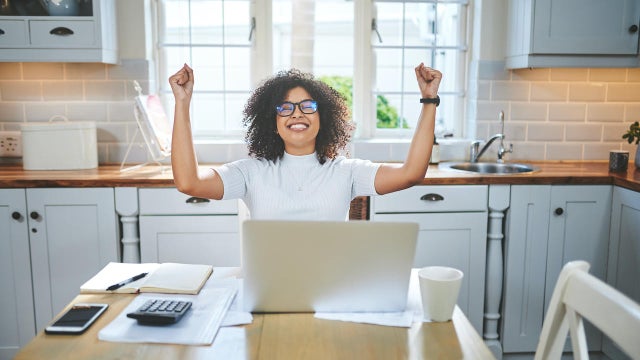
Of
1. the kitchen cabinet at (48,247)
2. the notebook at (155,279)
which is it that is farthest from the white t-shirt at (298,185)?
the kitchen cabinet at (48,247)

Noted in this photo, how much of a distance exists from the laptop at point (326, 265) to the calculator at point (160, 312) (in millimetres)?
144

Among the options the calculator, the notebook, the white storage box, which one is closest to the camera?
the calculator

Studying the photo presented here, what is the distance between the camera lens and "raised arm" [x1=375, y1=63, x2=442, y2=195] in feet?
5.90

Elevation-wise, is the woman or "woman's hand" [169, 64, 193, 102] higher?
"woman's hand" [169, 64, 193, 102]

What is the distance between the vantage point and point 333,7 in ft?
11.4

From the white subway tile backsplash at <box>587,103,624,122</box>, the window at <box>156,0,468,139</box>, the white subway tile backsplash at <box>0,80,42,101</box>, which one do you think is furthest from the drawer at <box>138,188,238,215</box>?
the white subway tile backsplash at <box>587,103,624,122</box>

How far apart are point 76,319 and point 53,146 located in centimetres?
192

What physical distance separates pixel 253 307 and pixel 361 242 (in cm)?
31

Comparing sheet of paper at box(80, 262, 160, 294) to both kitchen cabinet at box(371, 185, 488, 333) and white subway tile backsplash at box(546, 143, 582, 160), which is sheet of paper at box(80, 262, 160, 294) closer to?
kitchen cabinet at box(371, 185, 488, 333)

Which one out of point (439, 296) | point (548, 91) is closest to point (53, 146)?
point (439, 296)

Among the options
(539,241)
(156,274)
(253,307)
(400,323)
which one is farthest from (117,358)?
(539,241)

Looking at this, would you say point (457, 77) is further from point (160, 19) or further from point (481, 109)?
point (160, 19)

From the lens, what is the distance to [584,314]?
1103 mm

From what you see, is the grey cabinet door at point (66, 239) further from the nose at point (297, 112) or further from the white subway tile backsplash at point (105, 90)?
the nose at point (297, 112)
